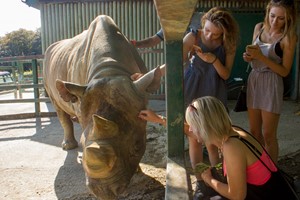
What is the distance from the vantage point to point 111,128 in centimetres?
275

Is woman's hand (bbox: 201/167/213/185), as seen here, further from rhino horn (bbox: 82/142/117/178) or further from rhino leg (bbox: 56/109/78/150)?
rhino leg (bbox: 56/109/78/150)

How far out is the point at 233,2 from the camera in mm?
10109

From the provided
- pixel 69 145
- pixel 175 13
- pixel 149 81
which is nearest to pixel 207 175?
pixel 149 81

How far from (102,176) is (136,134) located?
0.60 m

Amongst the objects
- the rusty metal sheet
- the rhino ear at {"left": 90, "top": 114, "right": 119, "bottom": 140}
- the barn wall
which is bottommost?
the rhino ear at {"left": 90, "top": 114, "right": 119, "bottom": 140}

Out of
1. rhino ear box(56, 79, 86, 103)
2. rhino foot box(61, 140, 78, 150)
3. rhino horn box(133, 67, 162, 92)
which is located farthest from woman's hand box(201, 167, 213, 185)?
rhino foot box(61, 140, 78, 150)

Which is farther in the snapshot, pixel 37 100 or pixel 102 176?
pixel 37 100

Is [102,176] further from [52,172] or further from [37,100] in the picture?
[37,100]

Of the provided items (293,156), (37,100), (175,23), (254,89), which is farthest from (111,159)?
(37,100)

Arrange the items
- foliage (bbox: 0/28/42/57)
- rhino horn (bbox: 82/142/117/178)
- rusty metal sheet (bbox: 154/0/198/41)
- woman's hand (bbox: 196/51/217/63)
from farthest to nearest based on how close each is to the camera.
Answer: foliage (bbox: 0/28/42/57) < woman's hand (bbox: 196/51/217/63) < rhino horn (bbox: 82/142/117/178) < rusty metal sheet (bbox: 154/0/198/41)

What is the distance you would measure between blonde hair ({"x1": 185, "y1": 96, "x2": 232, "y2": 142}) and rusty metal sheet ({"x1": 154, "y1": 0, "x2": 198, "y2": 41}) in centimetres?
55

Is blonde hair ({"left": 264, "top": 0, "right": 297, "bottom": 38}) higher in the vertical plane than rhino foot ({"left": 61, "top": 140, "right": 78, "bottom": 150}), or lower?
higher

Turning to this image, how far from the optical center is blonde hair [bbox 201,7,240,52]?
327 centimetres

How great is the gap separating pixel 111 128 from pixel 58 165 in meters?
2.38
